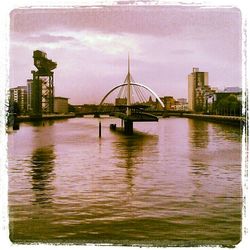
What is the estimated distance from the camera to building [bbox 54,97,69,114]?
3.92m

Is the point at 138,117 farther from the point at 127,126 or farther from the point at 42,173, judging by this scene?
the point at 42,173

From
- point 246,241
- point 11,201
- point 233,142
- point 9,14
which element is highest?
point 9,14

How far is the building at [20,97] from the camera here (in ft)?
11.5

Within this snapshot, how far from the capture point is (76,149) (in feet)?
14.5

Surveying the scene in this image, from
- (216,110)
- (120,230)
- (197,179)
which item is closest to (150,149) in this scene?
(216,110)

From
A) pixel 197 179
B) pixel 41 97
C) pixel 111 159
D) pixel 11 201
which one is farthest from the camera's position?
pixel 111 159

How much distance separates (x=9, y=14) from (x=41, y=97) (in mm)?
823

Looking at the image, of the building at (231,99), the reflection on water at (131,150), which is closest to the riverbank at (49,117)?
the reflection on water at (131,150)

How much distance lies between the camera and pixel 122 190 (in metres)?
3.59

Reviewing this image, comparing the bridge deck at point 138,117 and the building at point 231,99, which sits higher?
the building at point 231,99

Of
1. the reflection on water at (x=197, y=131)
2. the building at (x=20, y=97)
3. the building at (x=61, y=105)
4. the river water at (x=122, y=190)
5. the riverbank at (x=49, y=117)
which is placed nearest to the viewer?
the river water at (x=122, y=190)

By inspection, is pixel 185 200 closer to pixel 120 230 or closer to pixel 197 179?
pixel 197 179

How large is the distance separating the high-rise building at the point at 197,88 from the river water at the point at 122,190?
9.3 inches

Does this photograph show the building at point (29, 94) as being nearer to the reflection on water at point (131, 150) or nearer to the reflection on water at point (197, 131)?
the reflection on water at point (131, 150)
